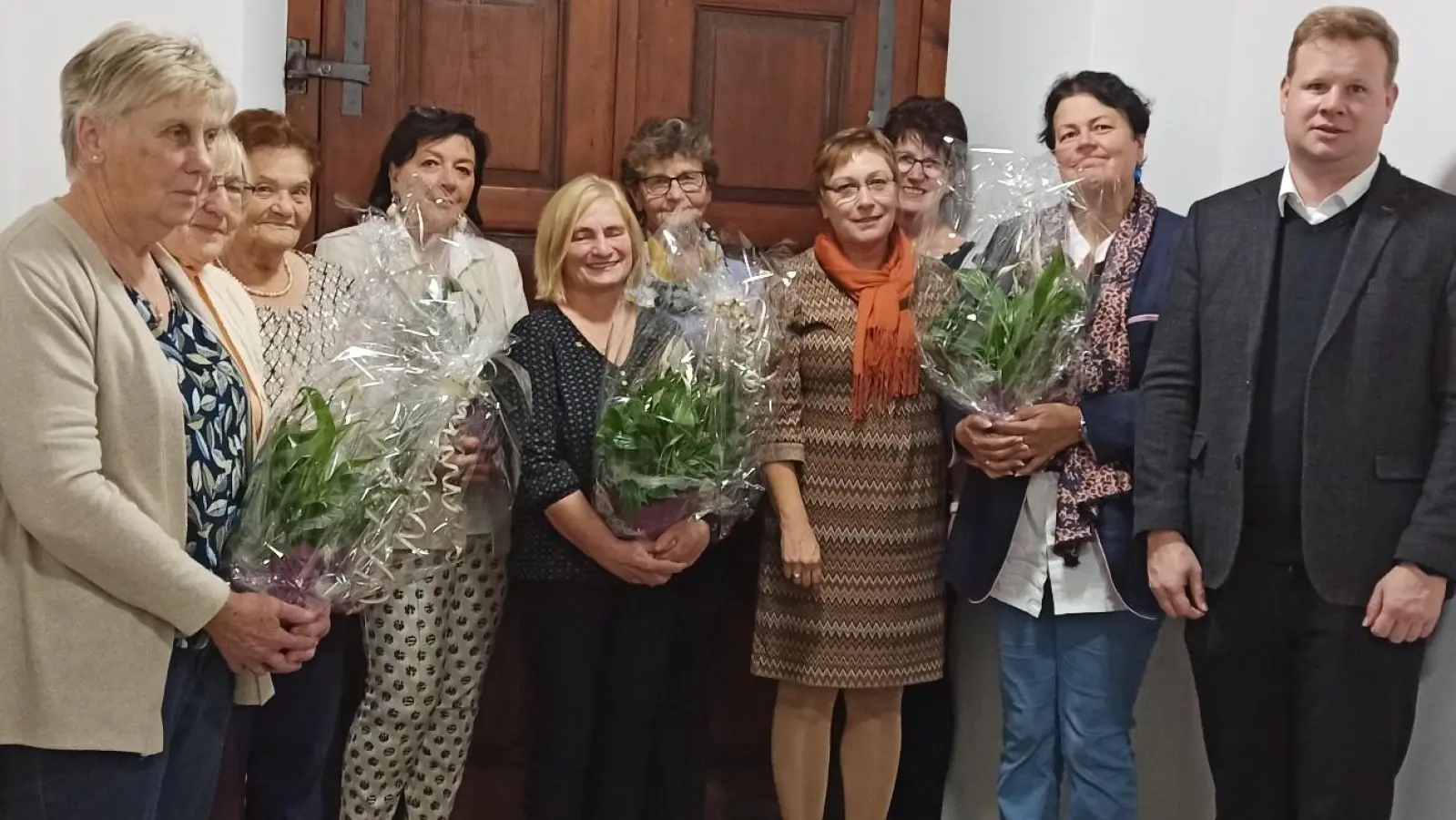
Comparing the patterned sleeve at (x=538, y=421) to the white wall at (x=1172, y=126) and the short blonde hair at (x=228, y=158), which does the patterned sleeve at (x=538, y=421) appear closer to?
the short blonde hair at (x=228, y=158)

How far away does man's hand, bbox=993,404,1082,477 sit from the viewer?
2309 mm

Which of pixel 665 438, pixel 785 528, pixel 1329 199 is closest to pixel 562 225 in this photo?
pixel 665 438

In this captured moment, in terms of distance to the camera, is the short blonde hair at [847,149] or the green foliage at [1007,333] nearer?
the green foliage at [1007,333]

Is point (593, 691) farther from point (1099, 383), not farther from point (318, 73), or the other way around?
point (318, 73)

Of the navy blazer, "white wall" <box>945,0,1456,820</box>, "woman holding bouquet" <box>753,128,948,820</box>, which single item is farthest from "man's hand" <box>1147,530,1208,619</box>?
"white wall" <box>945,0,1456,820</box>

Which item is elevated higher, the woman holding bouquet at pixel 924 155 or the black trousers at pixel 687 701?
the woman holding bouquet at pixel 924 155

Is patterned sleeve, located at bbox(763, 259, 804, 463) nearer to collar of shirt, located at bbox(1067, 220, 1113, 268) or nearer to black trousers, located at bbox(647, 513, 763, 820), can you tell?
black trousers, located at bbox(647, 513, 763, 820)

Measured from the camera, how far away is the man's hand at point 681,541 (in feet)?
7.62

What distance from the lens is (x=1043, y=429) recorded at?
2311mm

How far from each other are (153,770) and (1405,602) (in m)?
1.77

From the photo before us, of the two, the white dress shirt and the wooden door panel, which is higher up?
the wooden door panel

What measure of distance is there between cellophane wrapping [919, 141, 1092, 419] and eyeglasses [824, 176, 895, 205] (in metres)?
0.20

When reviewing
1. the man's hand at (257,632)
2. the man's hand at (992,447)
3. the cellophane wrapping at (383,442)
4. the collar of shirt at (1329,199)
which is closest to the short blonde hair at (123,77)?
the cellophane wrapping at (383,442)

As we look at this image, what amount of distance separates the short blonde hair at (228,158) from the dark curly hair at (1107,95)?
1.49 m
